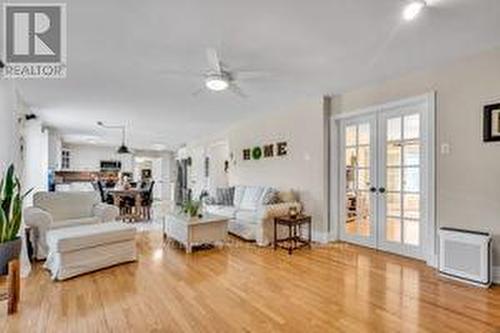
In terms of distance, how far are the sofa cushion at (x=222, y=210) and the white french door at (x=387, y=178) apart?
195 cm

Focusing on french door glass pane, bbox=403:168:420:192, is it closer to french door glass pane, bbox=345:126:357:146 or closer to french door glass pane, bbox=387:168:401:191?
french door glass pane, bbox=387:168:401:191

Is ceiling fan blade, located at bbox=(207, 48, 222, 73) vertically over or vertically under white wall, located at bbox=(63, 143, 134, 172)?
over

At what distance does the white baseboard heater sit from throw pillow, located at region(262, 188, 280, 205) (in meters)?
2.47

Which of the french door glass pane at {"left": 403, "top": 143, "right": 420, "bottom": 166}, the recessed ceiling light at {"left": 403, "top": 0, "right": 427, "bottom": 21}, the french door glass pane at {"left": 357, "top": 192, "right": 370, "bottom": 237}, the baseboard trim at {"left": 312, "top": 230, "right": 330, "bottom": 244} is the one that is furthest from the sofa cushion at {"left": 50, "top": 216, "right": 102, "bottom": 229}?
the recessed ceiling light at {"left": 403, "top": 0, "right": 427, "bottom": 21}

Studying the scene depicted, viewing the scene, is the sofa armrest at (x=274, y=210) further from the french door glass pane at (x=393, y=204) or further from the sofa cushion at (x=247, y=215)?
the french door glass pane at (x=393, y=204)

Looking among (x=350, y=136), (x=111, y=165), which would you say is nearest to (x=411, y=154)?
(x=350, y=136)

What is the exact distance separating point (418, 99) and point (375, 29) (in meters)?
1.60

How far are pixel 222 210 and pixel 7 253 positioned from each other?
3634 mm

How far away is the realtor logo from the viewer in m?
2.47

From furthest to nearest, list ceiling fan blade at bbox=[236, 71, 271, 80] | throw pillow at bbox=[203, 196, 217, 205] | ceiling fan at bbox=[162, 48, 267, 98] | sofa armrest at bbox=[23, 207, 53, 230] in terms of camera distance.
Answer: throw pillow at bbox=[203, 196, 217, 205], sofa armrest at bbox=[23, 207, 53, 230], ceiling fan blade at bbox=[236, 71, 271, 80], ceiling fan at bbox=[162, 48, 267, 98]

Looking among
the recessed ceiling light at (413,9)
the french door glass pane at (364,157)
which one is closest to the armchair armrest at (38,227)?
the french door glass pane at (364,157)

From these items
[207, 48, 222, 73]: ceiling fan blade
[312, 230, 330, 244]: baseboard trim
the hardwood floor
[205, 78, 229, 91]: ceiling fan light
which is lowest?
the hardwood floor

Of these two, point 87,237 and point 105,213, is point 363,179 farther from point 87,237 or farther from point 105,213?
point 105,213

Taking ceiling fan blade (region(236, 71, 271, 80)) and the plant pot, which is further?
ceiling fan blade (region(236, 71, 271, 80))
